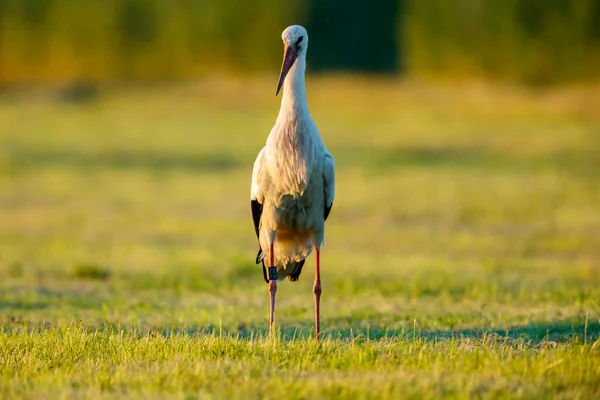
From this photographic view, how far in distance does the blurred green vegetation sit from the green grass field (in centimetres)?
528

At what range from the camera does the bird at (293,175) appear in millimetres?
8203

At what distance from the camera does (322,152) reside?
27.6ft

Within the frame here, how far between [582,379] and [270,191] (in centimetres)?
322

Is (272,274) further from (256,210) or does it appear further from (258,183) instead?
(258,183)

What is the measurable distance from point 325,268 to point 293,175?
6.72 metres

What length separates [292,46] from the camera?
8406 millimetres

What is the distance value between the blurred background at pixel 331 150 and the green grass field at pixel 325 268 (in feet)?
0.31

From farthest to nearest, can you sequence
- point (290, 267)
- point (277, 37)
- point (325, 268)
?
point (277, 37), point (325, 268), point (290, 267)

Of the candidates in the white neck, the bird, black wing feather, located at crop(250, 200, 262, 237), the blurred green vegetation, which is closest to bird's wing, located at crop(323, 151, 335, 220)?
the bird

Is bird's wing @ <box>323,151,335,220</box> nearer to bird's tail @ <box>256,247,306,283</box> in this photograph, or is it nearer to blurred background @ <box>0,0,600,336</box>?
bird's tail @ <box>256,247,306,283</box>

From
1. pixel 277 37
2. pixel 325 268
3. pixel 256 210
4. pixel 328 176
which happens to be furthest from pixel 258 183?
pixel 277 37

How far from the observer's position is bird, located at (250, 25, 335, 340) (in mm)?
8203

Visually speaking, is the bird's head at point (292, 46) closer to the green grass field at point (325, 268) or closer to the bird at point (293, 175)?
the bird at point (293, 175)

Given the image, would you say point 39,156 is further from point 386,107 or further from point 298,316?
point 298,316
